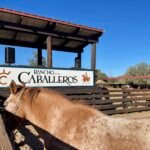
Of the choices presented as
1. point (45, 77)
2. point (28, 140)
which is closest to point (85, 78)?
point (45, 77)

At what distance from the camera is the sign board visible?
10033 mm

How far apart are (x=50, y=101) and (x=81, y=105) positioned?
0.41 metres

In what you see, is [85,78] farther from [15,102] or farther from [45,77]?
[15,102]

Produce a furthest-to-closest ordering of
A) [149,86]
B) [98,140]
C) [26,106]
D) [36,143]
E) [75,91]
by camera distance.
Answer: [149,86]
[75,91]
[36,143]
[26,106]
[98,140]

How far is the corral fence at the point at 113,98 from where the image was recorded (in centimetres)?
1212

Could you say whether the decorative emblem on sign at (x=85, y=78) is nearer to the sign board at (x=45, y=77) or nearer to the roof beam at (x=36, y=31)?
the sign board at (x=45, y=77)

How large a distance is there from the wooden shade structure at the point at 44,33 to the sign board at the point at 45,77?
0.73m

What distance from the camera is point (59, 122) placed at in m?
4.11

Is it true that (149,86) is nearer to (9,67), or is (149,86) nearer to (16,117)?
(9,67)

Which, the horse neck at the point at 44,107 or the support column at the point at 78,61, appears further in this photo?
the support column at the point at 78,61

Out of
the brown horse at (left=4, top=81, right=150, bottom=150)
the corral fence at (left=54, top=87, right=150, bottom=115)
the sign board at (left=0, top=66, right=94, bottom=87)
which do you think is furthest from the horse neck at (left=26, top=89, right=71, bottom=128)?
the corral fence at (left=54, top=87, right=150, bottom=115)

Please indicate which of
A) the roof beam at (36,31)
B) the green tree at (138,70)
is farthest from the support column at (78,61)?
the green tree at (138,70)

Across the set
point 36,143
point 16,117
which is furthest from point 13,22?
point 16,117

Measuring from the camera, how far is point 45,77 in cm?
1110
